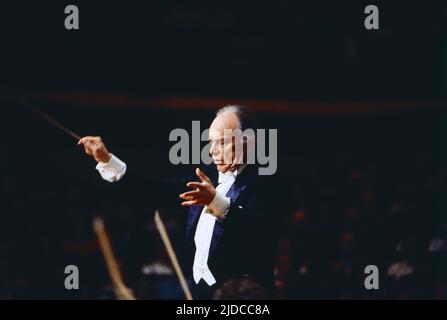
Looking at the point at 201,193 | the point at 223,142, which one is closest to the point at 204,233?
the point at 223,142

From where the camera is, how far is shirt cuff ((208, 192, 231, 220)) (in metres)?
2.88

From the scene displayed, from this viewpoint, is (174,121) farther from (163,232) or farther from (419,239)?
(419,239)

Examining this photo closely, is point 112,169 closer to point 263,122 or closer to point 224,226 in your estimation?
point 224,226

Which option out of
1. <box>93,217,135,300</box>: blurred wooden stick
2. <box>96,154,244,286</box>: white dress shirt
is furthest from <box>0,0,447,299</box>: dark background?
<box>96,154,244,286</box>: white dress shirt

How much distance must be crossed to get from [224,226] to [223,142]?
0.42 meters

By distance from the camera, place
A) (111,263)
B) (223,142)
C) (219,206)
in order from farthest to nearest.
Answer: (111,263) < (223,142) < (219,206)

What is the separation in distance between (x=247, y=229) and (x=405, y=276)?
1.62 meters

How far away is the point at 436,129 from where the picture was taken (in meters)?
5.12

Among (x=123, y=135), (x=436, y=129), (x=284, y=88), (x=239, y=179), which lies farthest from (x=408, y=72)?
(x=239, y=179)

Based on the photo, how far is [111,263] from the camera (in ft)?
14.3

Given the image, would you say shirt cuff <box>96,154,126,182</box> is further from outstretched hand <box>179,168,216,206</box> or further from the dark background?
the dark background

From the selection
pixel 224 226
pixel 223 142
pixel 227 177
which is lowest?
pixel 224 226

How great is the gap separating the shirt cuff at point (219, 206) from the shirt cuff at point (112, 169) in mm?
496

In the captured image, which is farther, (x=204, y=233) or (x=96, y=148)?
(x=204, y=233)
